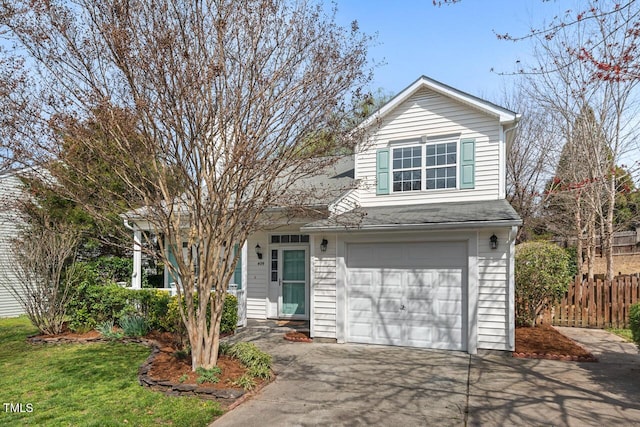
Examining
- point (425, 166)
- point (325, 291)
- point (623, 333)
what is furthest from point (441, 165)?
point (623, 333)

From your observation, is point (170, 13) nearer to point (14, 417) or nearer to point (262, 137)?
point (262, 137)

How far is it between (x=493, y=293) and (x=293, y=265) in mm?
5787

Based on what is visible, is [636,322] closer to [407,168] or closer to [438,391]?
[438,391]

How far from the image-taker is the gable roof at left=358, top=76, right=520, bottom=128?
9.83 meters

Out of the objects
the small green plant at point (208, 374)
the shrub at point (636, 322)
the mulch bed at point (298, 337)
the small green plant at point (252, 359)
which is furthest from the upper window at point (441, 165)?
the small green plant at point (208, 374)

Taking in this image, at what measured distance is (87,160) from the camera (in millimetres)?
6641

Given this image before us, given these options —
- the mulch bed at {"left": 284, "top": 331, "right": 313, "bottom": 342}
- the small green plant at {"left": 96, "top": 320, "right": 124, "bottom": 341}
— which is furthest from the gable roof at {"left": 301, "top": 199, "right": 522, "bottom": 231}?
the small green plant at {"left": 96, "top": 320, "right": 124, "bottom": 341}

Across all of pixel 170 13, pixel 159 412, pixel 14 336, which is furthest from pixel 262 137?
Answer: pixel 14 336

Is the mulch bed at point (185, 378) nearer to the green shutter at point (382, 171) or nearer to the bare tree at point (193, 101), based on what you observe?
the bare tree at point (193, 101)

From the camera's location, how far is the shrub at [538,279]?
10148 mm

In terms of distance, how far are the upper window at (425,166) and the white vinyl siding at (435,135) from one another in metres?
0.23

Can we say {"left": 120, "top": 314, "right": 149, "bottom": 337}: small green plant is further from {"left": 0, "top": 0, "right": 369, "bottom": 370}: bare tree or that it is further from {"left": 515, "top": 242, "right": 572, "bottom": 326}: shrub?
{"left": 515, "top": 242, "right": 572, "bottom": 326}: shrub

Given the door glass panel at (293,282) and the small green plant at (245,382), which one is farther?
the door glass panel at (293,282)

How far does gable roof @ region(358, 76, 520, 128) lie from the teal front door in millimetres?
4376
